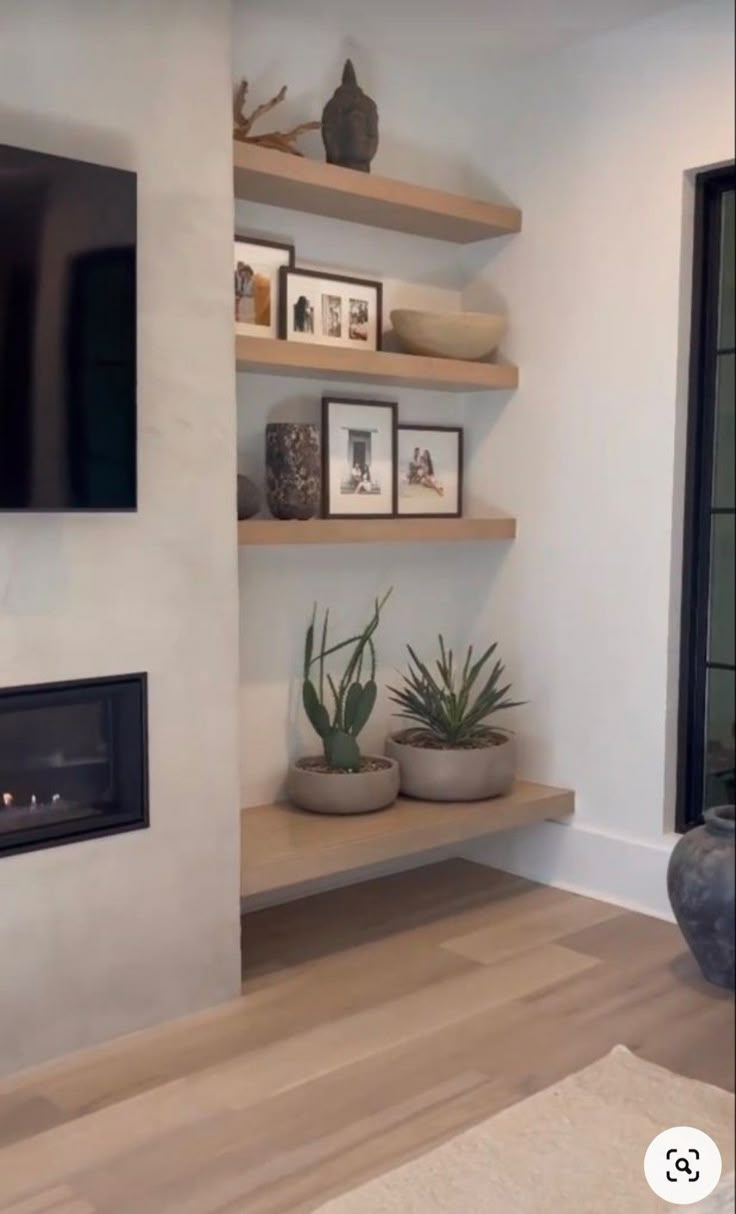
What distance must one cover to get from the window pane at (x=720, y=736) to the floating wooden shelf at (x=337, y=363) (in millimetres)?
894

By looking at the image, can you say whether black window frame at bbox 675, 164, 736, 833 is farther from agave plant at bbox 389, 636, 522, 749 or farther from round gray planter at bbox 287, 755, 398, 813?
round gray planter at bbox 287, 755, 398, 813

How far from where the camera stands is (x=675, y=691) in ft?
1.58

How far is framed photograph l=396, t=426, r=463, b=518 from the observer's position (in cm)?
99

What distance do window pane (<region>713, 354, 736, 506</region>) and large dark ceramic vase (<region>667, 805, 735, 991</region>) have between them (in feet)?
0.43

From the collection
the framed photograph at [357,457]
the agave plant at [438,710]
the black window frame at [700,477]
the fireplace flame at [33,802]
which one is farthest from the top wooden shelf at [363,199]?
the fireplace flame at [33,802]

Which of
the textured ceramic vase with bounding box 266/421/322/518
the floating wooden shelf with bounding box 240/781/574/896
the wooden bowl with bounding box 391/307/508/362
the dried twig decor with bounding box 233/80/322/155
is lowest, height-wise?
the floating wooden shelf with bounding box 240/781/574/896

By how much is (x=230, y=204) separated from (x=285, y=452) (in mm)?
382

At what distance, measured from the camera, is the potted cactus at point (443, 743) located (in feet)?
5.75

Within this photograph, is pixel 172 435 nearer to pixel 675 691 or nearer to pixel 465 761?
pixel 465 761

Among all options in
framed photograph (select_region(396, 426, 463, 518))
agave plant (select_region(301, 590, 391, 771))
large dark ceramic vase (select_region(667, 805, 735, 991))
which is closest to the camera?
large dark ceramic vase (select_region(667, 805, 735, 991))

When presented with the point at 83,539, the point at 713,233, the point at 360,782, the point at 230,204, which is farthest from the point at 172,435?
the point at 713,233

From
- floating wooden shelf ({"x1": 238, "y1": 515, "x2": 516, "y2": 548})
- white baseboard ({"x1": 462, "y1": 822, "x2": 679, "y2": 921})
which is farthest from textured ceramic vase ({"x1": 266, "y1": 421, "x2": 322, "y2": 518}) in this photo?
white baseboard ({"x1": 462, "y1": 822, "x2": 679, "y2": 921})

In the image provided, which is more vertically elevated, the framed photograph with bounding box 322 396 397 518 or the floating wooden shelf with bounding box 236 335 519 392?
the floating wooden shelf with bounding box 236 335 519 392

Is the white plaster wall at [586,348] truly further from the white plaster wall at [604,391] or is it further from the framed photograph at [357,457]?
the framed photograph at [357,457]
